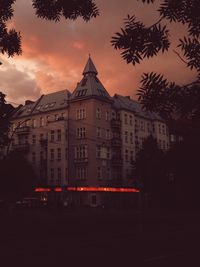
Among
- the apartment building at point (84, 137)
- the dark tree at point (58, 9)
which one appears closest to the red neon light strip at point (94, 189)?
the apartment building at point (84, 137)

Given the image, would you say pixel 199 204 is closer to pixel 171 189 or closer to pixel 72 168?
pixel 171 189

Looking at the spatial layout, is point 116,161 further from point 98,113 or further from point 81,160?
point 98,113

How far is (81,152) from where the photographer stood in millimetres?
67250

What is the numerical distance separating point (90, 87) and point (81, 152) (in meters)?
11.6

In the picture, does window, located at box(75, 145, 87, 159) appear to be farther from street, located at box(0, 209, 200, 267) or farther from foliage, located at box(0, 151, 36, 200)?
street, located at box(0, 209, 200, 267)

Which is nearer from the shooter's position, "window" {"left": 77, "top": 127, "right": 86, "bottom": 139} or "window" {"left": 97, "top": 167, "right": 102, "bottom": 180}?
"window" {"left": 97, "top": 167, "right": 102, "bottom": 180}

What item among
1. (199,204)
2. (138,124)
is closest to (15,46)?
(199,204)

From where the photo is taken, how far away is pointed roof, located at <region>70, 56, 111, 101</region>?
69.2 m

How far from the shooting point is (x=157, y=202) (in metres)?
51.8

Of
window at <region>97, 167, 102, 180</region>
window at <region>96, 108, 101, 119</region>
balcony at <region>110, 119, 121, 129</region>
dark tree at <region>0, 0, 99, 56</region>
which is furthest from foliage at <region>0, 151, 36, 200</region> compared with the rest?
dark tree at <region>0, 0, 99, 56</region>

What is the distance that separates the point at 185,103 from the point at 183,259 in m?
9.82

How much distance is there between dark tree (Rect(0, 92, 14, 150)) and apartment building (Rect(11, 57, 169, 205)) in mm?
45549

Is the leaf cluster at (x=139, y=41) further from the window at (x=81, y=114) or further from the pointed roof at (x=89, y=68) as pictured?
the pointed roof at (x=89, y=68)

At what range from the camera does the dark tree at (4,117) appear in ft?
54.2
